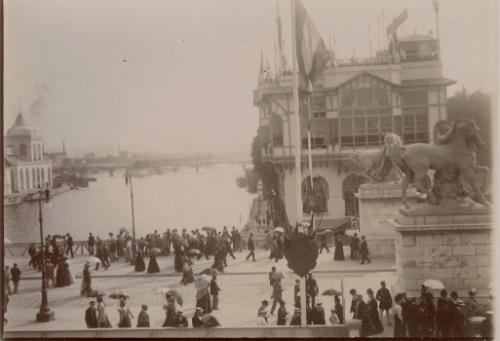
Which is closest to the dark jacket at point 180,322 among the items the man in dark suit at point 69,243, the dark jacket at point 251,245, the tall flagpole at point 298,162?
the tall flagpole at point 298,162

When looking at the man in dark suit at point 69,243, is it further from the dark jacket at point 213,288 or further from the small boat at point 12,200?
the dark jacket at point 213,288

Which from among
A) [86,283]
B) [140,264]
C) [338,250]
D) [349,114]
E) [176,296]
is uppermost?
[349,114]

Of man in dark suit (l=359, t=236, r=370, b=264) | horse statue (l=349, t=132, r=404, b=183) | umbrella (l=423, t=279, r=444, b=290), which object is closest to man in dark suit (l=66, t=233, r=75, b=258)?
man in dark suit (l=359, t=236, r=370, b=264)

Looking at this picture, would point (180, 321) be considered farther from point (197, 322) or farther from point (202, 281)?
point (202, 281)

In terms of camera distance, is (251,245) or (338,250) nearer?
(251,245)

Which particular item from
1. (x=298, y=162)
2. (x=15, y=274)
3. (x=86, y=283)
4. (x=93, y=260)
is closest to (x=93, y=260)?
(x=93, y=260)

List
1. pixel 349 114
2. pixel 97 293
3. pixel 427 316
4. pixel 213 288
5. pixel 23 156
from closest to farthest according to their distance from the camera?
pixel 427 316 < pixel 213 288 < pixel 97 293 < pixel 23 156 < pixel 349 114

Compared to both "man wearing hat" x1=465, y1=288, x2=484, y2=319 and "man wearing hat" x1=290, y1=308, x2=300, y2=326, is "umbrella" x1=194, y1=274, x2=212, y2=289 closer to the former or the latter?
"man wearing hat" x1=290, y1=308, x2=300, y2=326
